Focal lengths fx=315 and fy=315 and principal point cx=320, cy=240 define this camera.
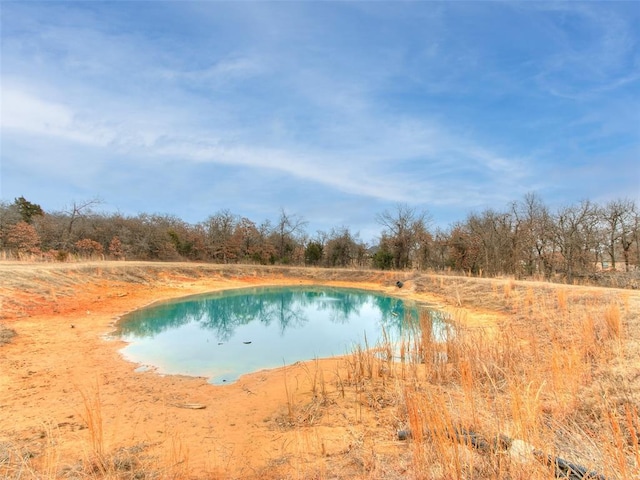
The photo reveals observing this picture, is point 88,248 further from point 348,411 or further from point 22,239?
point 348,411

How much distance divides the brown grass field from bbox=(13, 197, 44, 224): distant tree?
64.5ft

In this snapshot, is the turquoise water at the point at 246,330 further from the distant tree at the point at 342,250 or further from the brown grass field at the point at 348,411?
the distant tree at the point at 342,250

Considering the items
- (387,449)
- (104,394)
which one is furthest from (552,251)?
(104,394)

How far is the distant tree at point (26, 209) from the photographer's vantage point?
23859 millimetres

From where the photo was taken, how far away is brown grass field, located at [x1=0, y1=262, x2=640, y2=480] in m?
2.34

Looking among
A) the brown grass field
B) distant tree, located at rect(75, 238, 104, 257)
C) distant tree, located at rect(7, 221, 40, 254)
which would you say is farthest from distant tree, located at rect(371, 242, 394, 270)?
distant tree, located at rect(7, 221, 40, 254)

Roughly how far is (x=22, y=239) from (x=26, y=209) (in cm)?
566

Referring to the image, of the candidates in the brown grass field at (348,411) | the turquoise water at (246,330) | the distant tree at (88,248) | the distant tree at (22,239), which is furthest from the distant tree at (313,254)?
the brown grass field at (348,411)

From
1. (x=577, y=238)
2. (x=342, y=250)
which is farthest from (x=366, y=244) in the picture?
(x=577, y=238)

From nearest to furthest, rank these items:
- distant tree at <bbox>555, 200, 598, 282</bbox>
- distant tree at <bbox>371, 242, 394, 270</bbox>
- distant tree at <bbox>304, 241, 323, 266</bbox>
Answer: distant tree at <bbox>555, 200, 598, 282</bbox>, distant tree at <bbox>371, 242, 394, 270</bbox>, distant tree at <bbox>304, 241, 323, 266</bbox>

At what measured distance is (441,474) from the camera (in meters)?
2.29

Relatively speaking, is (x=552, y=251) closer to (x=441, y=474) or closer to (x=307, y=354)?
(x=307, y=354)

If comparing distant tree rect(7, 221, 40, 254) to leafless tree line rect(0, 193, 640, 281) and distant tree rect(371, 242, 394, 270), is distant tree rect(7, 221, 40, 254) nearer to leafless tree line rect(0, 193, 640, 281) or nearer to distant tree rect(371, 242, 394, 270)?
leafless tree line rect(0, 193, 640, 281)

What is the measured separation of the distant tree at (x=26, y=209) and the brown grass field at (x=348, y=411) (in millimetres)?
19656
